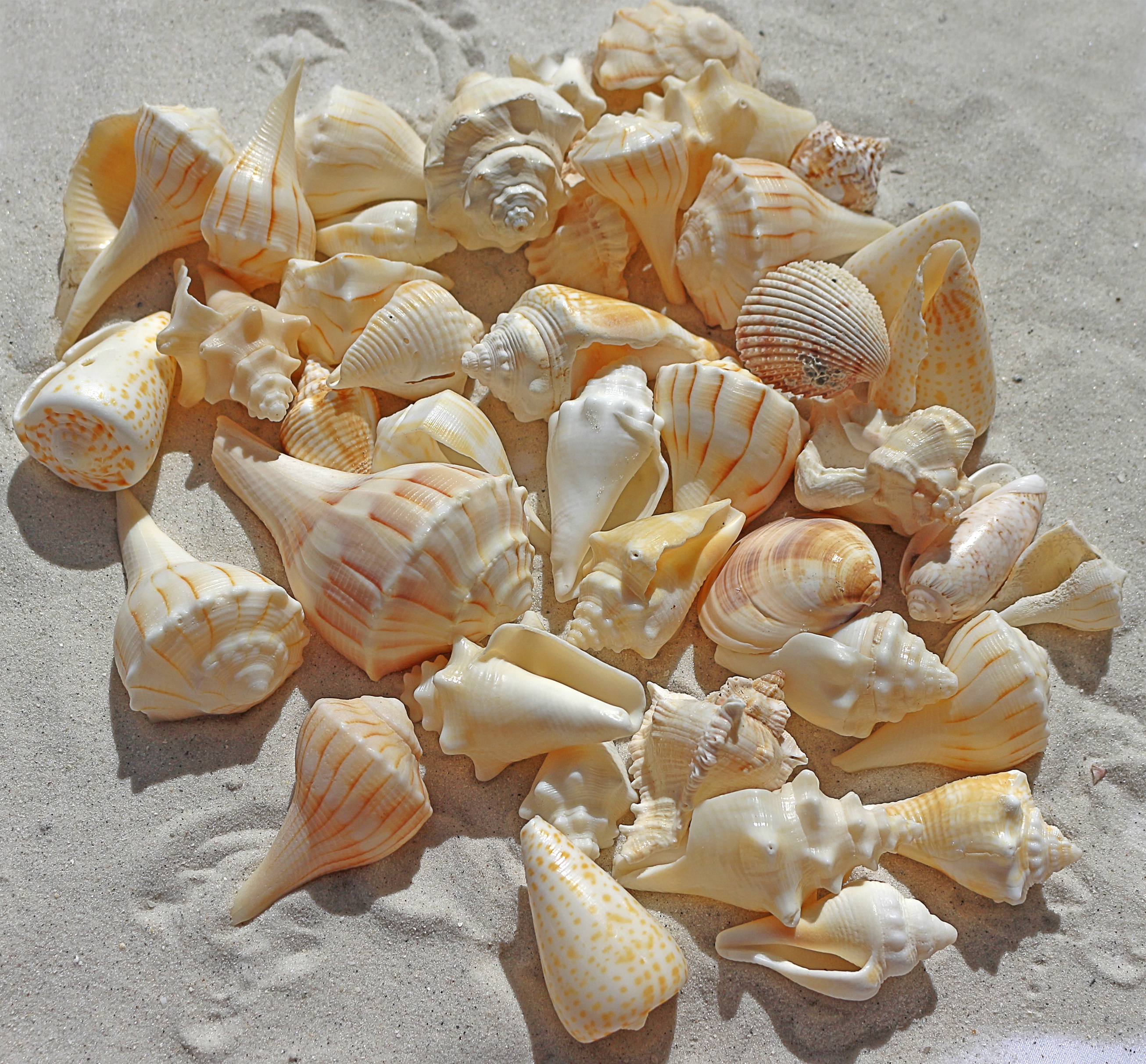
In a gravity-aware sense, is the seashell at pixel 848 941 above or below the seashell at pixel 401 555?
below

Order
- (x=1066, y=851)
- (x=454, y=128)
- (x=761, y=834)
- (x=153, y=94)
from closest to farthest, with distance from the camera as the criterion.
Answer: (x=761, y=834), (x=1066, y=851), (x=454, y=128), (x=153, y=94)

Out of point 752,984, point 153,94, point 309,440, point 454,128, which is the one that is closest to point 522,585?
point 309,440

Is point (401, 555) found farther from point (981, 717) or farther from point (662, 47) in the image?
point (662, 47)

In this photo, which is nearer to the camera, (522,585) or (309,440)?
(522,585)

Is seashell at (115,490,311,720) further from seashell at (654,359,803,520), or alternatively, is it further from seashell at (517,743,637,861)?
seashell at (654,359,803,520)

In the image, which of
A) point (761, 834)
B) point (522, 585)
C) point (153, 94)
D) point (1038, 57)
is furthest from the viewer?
point (1038, 57)

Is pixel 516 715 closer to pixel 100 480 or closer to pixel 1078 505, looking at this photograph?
pixel 100 480

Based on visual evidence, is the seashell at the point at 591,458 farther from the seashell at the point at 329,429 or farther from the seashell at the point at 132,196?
the seashell at the point at 132,196

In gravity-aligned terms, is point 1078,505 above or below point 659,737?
above

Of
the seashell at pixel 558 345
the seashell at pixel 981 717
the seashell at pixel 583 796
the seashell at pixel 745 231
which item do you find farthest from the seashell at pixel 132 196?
the seashell at pixel 981 717
